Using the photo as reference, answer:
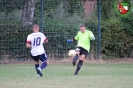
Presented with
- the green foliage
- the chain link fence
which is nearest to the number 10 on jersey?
the chain link fence

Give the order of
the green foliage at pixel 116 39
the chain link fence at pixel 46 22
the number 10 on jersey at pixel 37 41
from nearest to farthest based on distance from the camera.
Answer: the number 10 on jersey at pixel 37 41 → the chain link fence at pixel 46 22 → the green foliage at pixel 116 39

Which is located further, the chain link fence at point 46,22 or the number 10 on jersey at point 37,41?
the chain link fence at point 46,22

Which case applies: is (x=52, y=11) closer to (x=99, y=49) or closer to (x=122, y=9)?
(x=99, y=49)

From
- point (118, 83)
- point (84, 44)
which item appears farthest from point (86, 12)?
point (118, 83)

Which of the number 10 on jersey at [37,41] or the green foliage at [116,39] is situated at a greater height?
the number 10 on jersey at [37,41]

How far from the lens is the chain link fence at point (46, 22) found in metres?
22.7

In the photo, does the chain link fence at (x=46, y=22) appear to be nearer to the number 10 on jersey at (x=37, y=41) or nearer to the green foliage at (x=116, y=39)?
the green foliage at (x=116, y=39)

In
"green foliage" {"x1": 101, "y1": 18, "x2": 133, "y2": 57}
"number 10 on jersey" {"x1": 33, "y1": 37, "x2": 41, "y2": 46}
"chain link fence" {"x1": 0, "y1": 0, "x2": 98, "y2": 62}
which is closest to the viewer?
"number 10 on jersey" {"x1": 33, "y1": 37, "x2": 41, "y2": 46}

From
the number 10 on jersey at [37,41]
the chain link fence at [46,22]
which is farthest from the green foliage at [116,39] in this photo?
the number 10 on jersey at [37,41]

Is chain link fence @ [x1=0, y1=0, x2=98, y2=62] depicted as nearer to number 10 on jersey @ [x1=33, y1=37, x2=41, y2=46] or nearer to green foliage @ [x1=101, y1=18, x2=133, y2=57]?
green foliage @ [x1=101, y1=18, x2=133, y2=57]

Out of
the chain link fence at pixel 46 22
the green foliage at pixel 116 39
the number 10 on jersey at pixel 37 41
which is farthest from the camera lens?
the green foliage at pixel 116 39

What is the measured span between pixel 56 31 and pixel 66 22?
2.25 ft

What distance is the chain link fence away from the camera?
74.6 feet

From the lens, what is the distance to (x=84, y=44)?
1689cm
